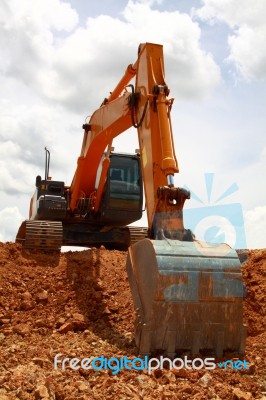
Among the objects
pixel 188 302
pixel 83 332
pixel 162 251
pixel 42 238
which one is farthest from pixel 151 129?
pixel 42 238

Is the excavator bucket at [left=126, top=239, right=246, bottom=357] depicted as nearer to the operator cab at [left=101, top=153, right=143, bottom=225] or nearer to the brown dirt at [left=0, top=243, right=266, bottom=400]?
the brown dirt at [left=0, top=243, right=266, bottom=400]

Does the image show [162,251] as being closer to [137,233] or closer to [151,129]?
[151,129]

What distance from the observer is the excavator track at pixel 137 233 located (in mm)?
10766

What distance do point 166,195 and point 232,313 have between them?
1490 millimetres

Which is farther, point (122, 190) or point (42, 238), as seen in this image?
point (122, 190)

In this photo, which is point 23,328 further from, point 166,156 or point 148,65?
point 148,65

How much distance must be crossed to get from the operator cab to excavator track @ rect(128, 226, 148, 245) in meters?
0.35

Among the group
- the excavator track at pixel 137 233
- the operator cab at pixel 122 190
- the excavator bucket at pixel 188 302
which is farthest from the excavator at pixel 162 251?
the excavator track at pixel 137 233

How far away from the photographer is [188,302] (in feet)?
15.9

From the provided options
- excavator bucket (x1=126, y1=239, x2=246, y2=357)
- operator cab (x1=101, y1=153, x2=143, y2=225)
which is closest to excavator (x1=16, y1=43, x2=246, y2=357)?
excavator bucket (x1=126, y1=239, x2=246, y2=357)

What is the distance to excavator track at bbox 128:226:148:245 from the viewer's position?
10.8 meters

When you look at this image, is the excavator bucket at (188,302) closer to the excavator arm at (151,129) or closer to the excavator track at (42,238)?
the excavator arm at (151,129)

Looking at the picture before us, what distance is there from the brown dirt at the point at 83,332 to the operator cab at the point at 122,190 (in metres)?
1.42

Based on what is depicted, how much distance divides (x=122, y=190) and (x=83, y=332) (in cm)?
493
